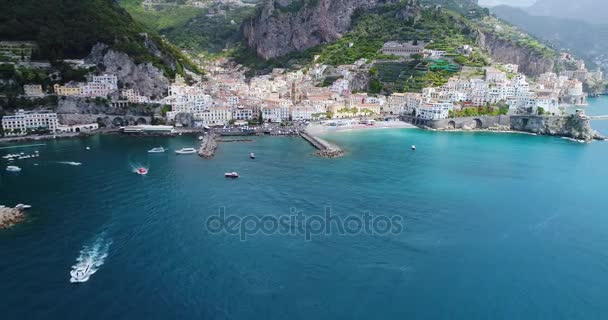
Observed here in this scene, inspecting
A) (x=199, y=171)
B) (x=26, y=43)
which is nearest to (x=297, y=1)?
(x=26, y=43)

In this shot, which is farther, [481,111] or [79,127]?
[481,111]

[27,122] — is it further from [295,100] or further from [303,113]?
[295,100]

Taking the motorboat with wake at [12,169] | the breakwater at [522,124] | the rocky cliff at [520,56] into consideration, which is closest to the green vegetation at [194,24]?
the rocky cliff at [520,56]

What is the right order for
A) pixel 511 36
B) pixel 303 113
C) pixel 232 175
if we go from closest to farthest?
pixel 232 175
pixel 303 113
pixel 511 36

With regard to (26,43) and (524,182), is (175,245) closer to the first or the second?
(524,182)

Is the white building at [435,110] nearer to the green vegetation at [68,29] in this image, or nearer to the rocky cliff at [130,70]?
the rocky cliff at [130,70]

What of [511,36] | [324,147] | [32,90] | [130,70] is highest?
[511,36]

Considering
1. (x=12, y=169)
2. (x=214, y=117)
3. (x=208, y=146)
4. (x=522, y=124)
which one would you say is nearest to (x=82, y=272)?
(x=12, y=169)
